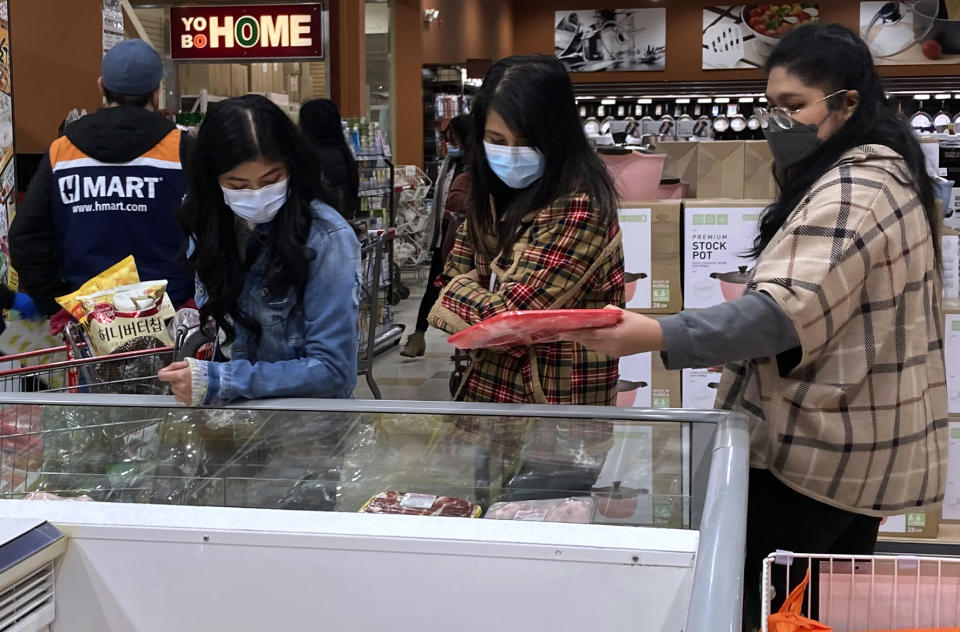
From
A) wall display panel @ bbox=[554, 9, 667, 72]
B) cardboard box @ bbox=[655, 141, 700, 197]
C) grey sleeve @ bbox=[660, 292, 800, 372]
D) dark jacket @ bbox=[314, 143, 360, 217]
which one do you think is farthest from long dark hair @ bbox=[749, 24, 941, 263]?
wall display panel @ bbox=[554, 9, 667, 72]

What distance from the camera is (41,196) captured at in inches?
128

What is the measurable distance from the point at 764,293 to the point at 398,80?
1268 centimetres

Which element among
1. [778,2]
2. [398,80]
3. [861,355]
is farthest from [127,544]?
[778,2]

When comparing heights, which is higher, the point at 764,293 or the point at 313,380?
the point at 764,293

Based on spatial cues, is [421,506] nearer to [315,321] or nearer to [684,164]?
[315,321]

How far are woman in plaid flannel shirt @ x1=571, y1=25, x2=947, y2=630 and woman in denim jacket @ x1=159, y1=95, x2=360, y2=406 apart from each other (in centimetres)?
66

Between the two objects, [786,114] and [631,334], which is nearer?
[631,334]

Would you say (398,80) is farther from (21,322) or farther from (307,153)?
(307,153)

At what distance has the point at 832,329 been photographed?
162 cm

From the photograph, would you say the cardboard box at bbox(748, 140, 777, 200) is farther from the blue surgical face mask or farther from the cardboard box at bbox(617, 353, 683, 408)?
the blue surgical face mask

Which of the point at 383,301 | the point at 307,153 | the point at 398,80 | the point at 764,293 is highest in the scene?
the point at 398,80

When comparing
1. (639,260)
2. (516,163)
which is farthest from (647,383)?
(516,163)

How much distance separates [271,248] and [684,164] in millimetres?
2867

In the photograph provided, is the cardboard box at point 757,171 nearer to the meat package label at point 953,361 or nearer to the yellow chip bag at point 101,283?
the meat package label at point 953,361
